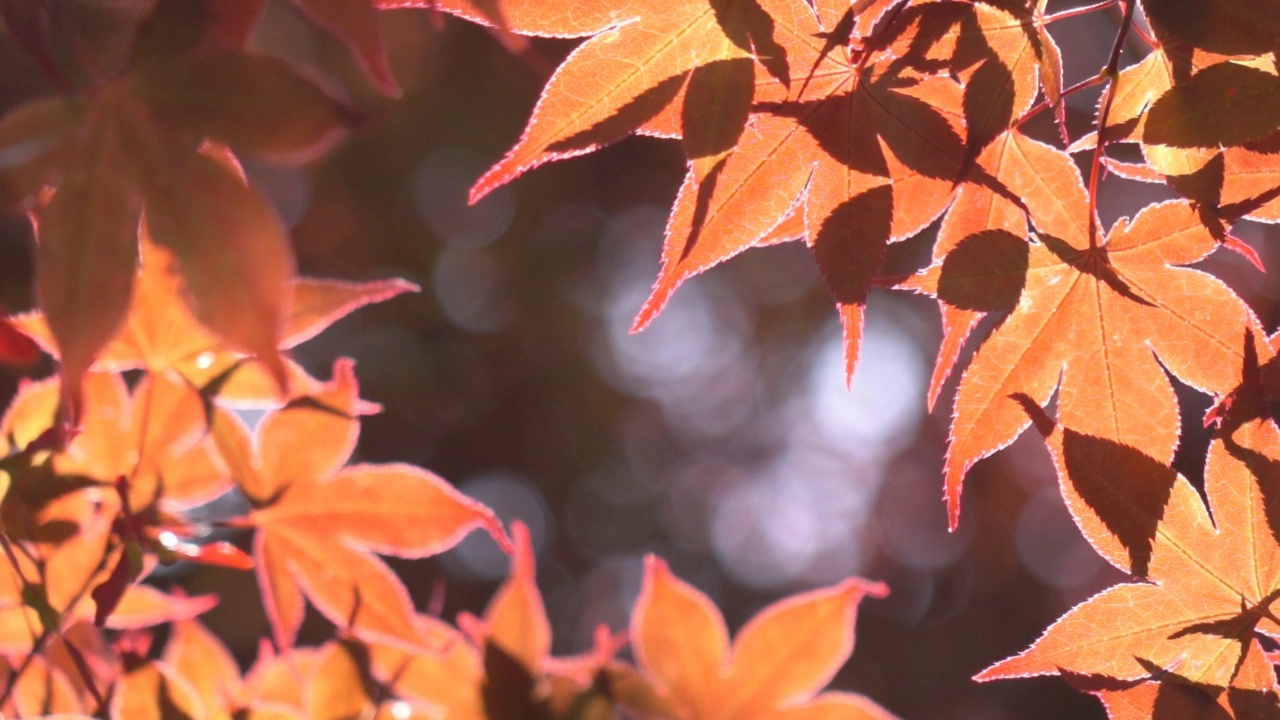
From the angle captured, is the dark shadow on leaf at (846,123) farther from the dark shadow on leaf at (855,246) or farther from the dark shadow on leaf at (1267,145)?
the dark shadow on leaf at (1267,145)

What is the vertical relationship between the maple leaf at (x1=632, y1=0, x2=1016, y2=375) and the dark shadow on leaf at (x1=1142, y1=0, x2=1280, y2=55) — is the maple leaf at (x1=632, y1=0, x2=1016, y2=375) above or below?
below

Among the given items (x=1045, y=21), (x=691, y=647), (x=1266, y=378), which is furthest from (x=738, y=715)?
(x=1045, y=21)

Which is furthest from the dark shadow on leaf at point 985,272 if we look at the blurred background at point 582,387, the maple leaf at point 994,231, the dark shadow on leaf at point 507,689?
the blurred background at point 582,387

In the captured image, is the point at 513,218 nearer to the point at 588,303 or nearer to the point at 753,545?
the point at 588,303

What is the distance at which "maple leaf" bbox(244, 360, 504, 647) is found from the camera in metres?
0.79

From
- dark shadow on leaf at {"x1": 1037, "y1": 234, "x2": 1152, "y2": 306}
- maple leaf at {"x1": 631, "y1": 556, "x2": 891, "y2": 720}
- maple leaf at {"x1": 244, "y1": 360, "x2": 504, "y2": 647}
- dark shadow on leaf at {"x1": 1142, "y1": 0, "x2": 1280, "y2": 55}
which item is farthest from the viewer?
maple leaf at {"x1": 631, "y1": 556, "x2": 891, "y2": 720}

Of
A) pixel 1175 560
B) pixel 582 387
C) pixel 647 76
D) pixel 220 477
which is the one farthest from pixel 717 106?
pixel 582 387

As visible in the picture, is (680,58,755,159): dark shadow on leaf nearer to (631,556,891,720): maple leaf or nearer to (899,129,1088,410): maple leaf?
(899,129,1088,410): maple leaf

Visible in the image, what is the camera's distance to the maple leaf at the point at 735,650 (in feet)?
2.96

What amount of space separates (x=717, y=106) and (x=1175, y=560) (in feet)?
1.34

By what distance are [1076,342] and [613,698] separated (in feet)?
1.59

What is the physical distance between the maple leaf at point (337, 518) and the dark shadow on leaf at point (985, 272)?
405 mm

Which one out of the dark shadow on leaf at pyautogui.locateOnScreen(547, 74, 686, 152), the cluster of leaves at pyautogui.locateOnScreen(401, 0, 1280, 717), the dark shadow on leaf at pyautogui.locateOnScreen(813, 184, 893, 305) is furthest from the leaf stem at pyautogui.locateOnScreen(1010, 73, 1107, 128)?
the dark shadow on leaf at pyautogui.locateOnScreen(547, 74, 686, 152)

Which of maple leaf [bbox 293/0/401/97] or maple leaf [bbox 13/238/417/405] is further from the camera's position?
maple leaf [bbox 13/238/417/405]
